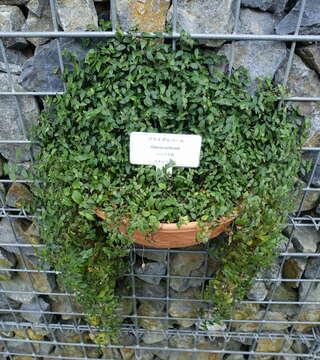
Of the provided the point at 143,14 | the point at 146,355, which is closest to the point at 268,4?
the point at 143,14

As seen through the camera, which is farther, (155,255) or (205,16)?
(155,255)

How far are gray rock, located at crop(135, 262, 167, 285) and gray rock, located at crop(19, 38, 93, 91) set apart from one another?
76cm

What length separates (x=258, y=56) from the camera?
110 cm

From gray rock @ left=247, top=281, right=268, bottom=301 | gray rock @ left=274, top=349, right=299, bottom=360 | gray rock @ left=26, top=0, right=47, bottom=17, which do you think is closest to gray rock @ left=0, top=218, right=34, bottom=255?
gray rock @ left=26, top=0, right=47, bottom=17

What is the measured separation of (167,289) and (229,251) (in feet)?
1.38

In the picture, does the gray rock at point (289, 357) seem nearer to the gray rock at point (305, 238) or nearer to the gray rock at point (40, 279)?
the gray rock at point (305, 238)

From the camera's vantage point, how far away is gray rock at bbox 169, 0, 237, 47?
1.02 m

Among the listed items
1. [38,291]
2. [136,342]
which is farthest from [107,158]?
[136,342]

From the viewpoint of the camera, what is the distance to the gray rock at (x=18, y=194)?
4.35 ft

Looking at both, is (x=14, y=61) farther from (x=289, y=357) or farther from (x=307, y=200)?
(x=289, y=357)

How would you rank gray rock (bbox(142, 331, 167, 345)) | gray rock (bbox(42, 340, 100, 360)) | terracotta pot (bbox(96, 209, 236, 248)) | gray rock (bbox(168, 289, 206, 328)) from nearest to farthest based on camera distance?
terracotta pot (bbox(96, 209, 236, 248))
gray rock (bbox(168, 289, 206, 328))
gray rock (bbox(142, 331, 167, 345))
gray rock (bbox(42, 340, 100, 360))

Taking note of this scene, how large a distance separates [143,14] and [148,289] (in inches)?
42.4

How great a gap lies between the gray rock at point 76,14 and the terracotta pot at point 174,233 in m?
0.56

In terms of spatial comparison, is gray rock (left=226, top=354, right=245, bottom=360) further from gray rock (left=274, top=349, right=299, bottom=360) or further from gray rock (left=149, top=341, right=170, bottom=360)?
gray rock (left=149, top=341, right=170, bottom=360)
